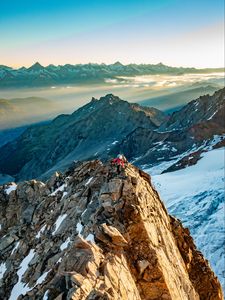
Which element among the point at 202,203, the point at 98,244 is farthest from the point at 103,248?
the point at 202,203

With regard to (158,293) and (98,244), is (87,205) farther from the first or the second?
(158,293)

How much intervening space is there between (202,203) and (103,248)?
6711 centimetres

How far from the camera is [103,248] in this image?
31625 millimetres

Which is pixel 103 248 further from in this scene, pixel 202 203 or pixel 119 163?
pixel 202 203

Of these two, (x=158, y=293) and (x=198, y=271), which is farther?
(x=198, y=271)

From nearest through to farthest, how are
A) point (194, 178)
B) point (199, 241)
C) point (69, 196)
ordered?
→ point (69, 196) → point (199, 241) → point (194, 178)

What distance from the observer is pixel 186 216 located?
91.2 m

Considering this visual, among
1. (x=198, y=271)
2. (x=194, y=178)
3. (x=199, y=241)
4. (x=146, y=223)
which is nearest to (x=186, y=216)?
(x=199, y=241)

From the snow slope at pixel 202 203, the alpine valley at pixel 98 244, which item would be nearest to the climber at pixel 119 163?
the alpine valley at pixel 98 244

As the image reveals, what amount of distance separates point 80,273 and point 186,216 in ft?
220

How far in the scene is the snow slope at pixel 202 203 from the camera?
78700 millimetres

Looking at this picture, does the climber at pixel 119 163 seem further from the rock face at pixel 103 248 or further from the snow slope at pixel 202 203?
the snow slope at pixel 202 203

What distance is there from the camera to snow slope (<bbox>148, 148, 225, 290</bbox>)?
78.7 meters

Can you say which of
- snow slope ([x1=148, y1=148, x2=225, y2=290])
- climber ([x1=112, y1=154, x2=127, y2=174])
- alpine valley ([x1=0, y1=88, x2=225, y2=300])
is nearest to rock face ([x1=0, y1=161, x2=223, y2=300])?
alpine valley ([x1=0, y1=88, x2=225, y2=300])
